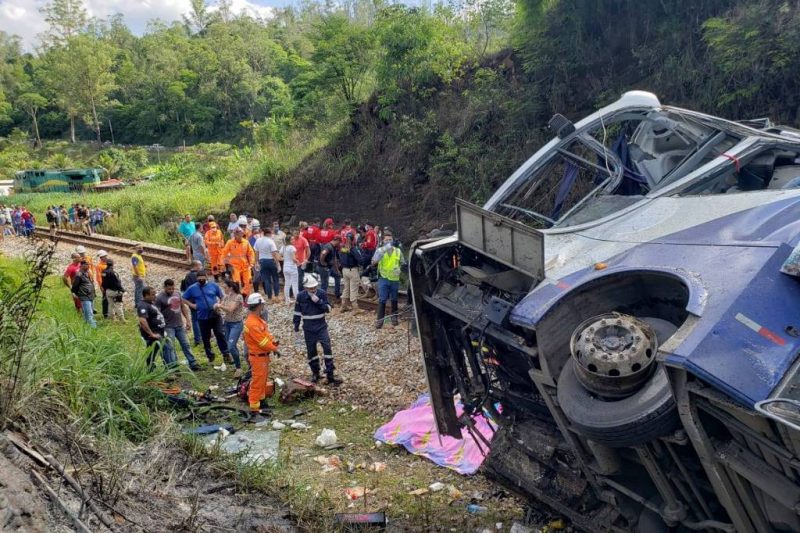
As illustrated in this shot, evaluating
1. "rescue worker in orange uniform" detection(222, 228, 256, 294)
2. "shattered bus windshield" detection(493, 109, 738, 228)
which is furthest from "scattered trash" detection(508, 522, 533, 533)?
"rescue worker in orange uniform" detection(222, 228, 256, 294)

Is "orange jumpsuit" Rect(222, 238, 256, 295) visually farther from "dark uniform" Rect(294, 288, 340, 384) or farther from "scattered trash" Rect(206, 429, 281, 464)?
"scattered trash" Rect(206, 429, 281, 464)

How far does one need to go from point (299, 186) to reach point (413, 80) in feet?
16.4

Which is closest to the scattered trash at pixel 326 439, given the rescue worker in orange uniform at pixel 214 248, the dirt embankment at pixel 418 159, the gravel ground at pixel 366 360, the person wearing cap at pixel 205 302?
the gravel ground at pixel 366 360

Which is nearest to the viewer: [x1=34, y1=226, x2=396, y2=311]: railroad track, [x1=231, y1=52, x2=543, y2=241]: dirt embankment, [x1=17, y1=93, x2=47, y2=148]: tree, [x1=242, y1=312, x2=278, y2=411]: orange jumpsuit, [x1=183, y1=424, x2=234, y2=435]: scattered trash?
[x1=183, y1=424, x2=234, y2=435]: scattered trash

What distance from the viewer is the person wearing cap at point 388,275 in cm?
1001

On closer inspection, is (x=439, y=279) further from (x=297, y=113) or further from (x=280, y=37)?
(x=280, y=37)

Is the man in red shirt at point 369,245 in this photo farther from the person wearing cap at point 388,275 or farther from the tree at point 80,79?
the tree at point 80,79

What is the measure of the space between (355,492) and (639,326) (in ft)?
10.3

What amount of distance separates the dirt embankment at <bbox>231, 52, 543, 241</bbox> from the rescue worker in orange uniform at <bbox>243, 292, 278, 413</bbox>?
25.9ft

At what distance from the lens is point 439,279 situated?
489 cm

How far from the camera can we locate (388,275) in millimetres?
10031

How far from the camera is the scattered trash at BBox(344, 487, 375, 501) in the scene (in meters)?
5.44

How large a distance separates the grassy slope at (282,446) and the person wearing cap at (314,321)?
1.33 m

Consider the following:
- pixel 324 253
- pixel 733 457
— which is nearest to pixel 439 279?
pixel 733 457
